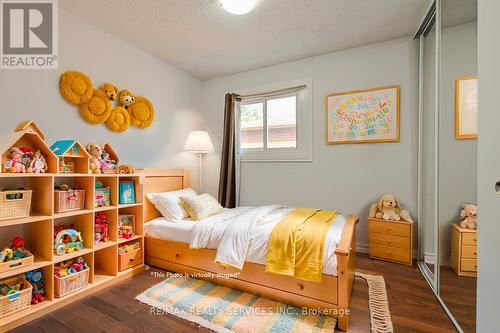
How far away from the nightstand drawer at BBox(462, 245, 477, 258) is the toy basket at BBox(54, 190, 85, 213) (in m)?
2.92

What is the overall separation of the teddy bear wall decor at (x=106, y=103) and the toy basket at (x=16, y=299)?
57.1 inches

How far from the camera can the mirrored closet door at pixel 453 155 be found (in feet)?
4.65

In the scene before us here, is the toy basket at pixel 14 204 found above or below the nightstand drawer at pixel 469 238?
above

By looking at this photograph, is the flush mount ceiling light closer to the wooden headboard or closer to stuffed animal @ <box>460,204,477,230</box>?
the wooden headboard

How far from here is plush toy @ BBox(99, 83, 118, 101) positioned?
240 centimetres

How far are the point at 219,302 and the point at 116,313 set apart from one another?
2.44ft

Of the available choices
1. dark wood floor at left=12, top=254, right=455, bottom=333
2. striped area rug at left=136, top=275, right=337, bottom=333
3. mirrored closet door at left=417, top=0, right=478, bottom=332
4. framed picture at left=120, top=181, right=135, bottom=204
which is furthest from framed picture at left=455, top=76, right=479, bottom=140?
framed picture at left=120, top=181, right=135, bottom=204

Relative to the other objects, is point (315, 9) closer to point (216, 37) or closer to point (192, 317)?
point (216, 37)

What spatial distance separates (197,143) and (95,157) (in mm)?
1346

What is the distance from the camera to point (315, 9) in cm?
214

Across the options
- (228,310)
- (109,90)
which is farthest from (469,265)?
(109,90)

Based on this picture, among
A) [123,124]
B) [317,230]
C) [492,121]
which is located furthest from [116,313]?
[492,121]

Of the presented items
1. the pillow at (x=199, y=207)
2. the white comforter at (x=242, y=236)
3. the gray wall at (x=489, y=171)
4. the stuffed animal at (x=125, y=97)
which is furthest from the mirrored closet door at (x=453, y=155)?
the stuffed animal at (x=125, y=97)

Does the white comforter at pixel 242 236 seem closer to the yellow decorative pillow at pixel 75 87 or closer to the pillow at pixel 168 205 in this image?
the pillow at pixel 168 205
